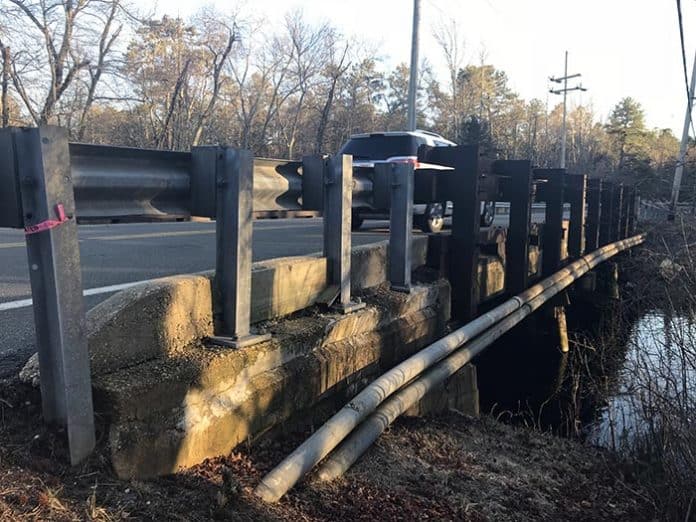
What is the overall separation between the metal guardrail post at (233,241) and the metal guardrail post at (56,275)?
89 centimetres

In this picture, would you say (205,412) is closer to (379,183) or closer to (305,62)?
(379,183)

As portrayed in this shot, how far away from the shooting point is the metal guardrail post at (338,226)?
167 inches

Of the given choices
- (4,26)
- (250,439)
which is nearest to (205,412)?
(250,439)

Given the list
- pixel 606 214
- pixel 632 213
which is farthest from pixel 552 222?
pixel 632 213

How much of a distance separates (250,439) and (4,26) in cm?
3067

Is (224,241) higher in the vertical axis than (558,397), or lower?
higher

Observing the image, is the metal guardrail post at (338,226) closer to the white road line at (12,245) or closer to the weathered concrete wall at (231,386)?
the weathered concrete wall at (231,386)

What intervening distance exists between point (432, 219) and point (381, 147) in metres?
1.67

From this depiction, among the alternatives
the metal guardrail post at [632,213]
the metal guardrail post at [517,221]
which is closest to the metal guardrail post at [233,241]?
the metal guardrail post at [517,221]

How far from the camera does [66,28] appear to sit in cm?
3058

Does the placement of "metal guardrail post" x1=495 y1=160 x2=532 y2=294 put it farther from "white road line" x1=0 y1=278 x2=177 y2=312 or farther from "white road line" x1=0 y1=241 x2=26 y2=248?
"white road line" x1=0 y1=241 x2=26 y2=248

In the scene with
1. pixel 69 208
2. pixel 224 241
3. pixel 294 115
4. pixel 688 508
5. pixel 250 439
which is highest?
pixel 294 115

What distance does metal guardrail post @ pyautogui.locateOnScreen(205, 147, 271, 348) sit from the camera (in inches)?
128

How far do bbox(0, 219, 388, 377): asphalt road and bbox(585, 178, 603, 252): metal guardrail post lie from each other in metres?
5.29
